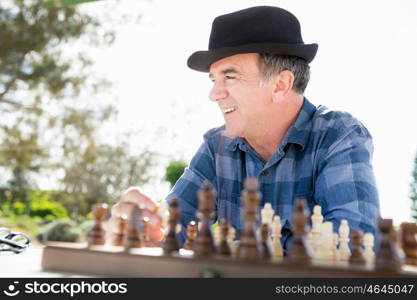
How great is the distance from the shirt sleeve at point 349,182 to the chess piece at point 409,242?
428 millimetres

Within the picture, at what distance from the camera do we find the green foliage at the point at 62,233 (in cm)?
1355

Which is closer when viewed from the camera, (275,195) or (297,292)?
(297,292)

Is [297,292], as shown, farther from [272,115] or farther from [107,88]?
[107,88]

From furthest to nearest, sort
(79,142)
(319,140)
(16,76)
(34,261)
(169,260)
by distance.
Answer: (79,142) → (16,76) → (319,140) → (34,261) → (169,260)

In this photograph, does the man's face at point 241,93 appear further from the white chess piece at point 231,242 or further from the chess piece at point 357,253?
the chess piece at point 357,253

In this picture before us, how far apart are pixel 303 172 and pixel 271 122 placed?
292 millimetres

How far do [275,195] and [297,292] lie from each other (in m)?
1.39

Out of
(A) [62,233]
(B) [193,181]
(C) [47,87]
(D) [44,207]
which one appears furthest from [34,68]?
(B) [193,181]

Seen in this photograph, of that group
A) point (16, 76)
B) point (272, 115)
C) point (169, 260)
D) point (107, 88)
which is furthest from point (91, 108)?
point (169, 260)

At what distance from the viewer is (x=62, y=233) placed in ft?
45.1

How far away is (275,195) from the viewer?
2.33 m

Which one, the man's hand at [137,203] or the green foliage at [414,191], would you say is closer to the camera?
the man's hand at [137,203]

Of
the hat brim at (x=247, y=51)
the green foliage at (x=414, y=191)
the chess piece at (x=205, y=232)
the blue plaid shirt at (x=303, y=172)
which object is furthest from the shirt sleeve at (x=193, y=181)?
the green foliage at (x=414, y=191)

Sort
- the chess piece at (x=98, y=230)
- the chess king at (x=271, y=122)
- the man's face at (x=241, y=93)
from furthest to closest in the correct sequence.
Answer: the man's face at (x=241, y=93) → the chess king at (x=271, y=122) → the chess piece at (x=98, y=230)
